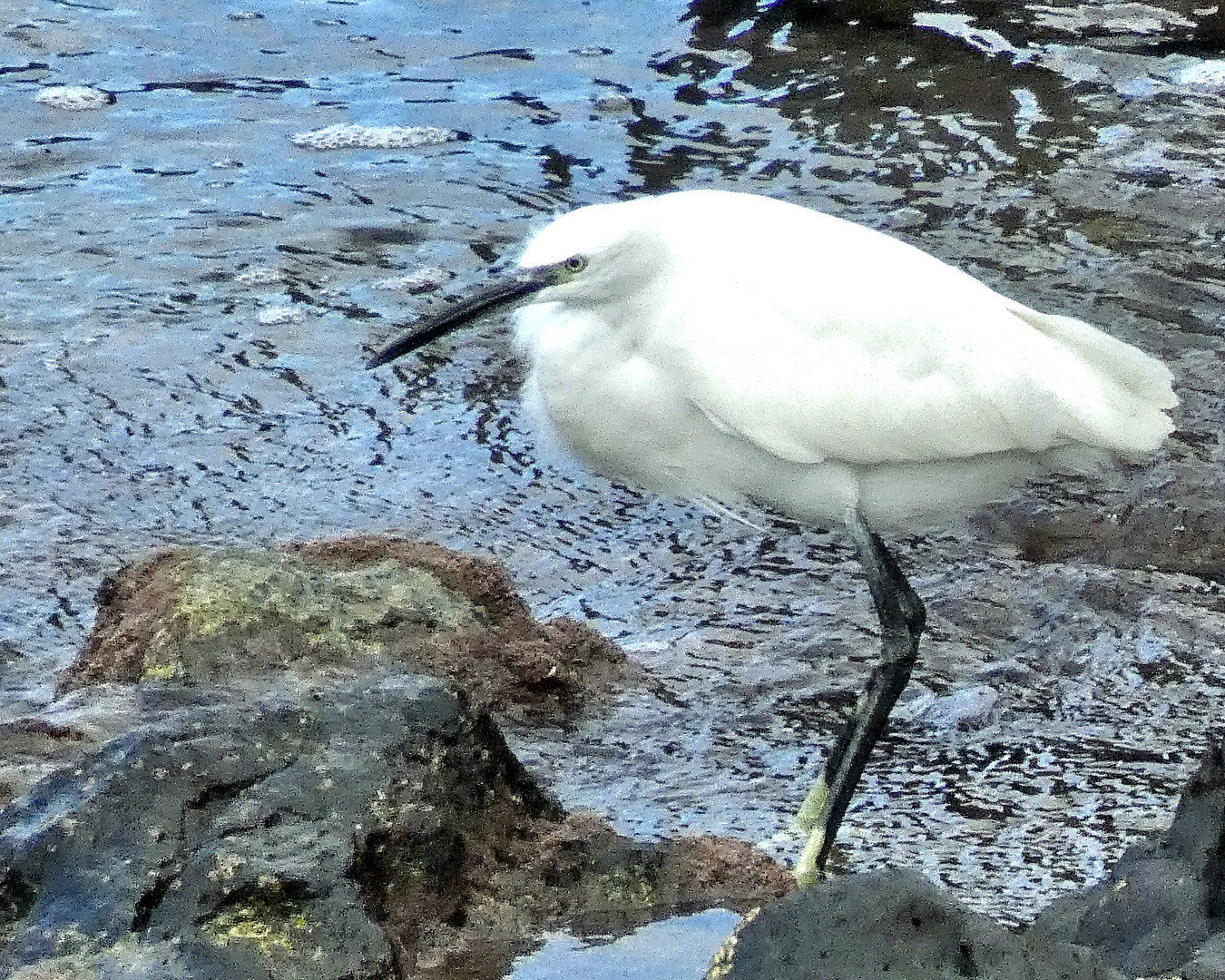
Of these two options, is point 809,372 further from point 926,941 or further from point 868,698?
point 926,941

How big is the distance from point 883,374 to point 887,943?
194cm

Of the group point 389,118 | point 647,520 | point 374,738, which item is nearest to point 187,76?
point 389,118

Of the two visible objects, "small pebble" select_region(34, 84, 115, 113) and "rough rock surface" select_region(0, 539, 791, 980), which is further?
"small pebble" select_region(34, 84, 115, 113)

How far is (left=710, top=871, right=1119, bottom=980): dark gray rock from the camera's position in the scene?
2199 millimetres

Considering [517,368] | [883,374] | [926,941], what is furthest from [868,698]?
[517,368]

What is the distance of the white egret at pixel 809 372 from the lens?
385 centimetres

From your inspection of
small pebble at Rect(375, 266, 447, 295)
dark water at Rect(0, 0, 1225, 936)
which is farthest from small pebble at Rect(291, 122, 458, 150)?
small pebble at Rect(375, 266, 447, 295)

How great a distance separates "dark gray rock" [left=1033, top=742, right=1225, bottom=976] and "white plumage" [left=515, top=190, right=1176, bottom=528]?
1442mm

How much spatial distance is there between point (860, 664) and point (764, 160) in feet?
12.4

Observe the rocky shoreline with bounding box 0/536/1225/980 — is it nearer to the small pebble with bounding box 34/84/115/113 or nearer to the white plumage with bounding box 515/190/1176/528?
the white plumage with bounding box 515/190/1176/528

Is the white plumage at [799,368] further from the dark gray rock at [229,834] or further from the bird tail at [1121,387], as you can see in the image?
the dark gray rock at [229,834]

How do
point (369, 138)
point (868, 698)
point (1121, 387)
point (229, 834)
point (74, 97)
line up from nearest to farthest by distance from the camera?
1. point (229, 834)
2. point (868, 698)
3. point (1121, 387)
4. point (369, 138)
5. point (74, 97)

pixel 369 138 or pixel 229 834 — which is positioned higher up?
pixel 229 834

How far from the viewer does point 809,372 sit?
3.91 m
